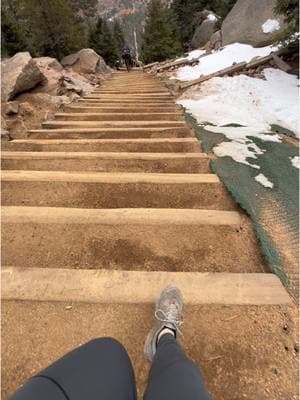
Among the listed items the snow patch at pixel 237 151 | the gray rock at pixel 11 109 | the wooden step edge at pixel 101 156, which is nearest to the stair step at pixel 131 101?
the gray rock at pixel 11 109

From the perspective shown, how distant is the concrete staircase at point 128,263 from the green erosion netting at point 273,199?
100 mm

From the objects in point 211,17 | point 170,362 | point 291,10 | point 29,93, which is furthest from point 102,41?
point 170,362

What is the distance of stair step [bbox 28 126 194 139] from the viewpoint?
444cm

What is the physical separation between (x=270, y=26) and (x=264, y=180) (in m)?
11.5

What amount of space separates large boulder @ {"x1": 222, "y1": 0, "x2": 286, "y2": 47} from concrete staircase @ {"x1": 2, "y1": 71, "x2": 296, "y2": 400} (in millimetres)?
10582

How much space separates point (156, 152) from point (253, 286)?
2.49 m

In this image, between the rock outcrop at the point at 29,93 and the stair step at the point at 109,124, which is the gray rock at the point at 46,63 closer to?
the rock outcrop at the point at 29,93

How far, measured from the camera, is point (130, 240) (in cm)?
226

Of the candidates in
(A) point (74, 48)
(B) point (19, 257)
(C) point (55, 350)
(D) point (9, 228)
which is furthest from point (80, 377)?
(A) point (74, 48)

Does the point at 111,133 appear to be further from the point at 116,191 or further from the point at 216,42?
the point at 216,42

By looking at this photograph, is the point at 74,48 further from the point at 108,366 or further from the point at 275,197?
the point at 108,366

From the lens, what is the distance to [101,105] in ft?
22.2

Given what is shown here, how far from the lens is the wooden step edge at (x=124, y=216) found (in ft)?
7.80

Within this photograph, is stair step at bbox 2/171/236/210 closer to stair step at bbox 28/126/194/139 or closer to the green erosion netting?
the green erosion netting
